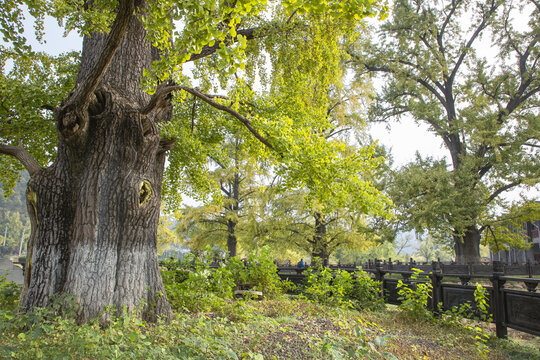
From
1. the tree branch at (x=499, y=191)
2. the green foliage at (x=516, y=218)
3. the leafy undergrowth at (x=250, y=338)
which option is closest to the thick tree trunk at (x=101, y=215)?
the leafy undergrowth at (x=250, y=338)

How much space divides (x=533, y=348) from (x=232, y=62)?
7.27 meters

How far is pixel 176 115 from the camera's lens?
369 inches

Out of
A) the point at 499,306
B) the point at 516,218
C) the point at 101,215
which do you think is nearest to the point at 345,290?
the point at 499,306

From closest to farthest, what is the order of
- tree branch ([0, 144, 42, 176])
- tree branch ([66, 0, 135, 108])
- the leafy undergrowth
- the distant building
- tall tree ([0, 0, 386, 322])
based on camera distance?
1. the leafy undergrowth
2. tree branch ([66, 0, 135, 108])
3. tall tree ([0, 0, 386, 322])
4. tree branch ([0, 144, 42, 176])
5. the distant building

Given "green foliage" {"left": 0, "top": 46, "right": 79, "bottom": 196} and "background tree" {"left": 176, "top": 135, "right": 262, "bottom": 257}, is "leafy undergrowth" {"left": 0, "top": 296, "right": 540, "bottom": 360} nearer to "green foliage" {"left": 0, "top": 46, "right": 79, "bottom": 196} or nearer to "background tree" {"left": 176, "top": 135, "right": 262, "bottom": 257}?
"green foliage" {"left": 0, "top": 46, "right": 79, "bottom": 196}

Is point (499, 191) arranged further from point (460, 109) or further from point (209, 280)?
point (209, 280)

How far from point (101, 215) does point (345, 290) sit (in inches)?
271

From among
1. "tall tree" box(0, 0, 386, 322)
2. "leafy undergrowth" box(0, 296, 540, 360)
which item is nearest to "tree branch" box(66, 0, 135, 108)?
"tall tree" box(0, 0, 386, 322)

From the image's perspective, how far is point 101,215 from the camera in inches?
218

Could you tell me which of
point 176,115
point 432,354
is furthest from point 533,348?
point 176,115

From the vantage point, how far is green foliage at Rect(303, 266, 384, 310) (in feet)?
29.0

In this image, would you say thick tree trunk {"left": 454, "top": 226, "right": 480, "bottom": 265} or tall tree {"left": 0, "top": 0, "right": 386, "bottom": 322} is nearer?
tall tree {"left": 0, "top": 0, "right": 386, "bottom": 322}

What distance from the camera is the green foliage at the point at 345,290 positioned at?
29.0 feet

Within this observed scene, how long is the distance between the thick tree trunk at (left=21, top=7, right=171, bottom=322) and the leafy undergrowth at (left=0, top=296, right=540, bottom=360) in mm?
498
